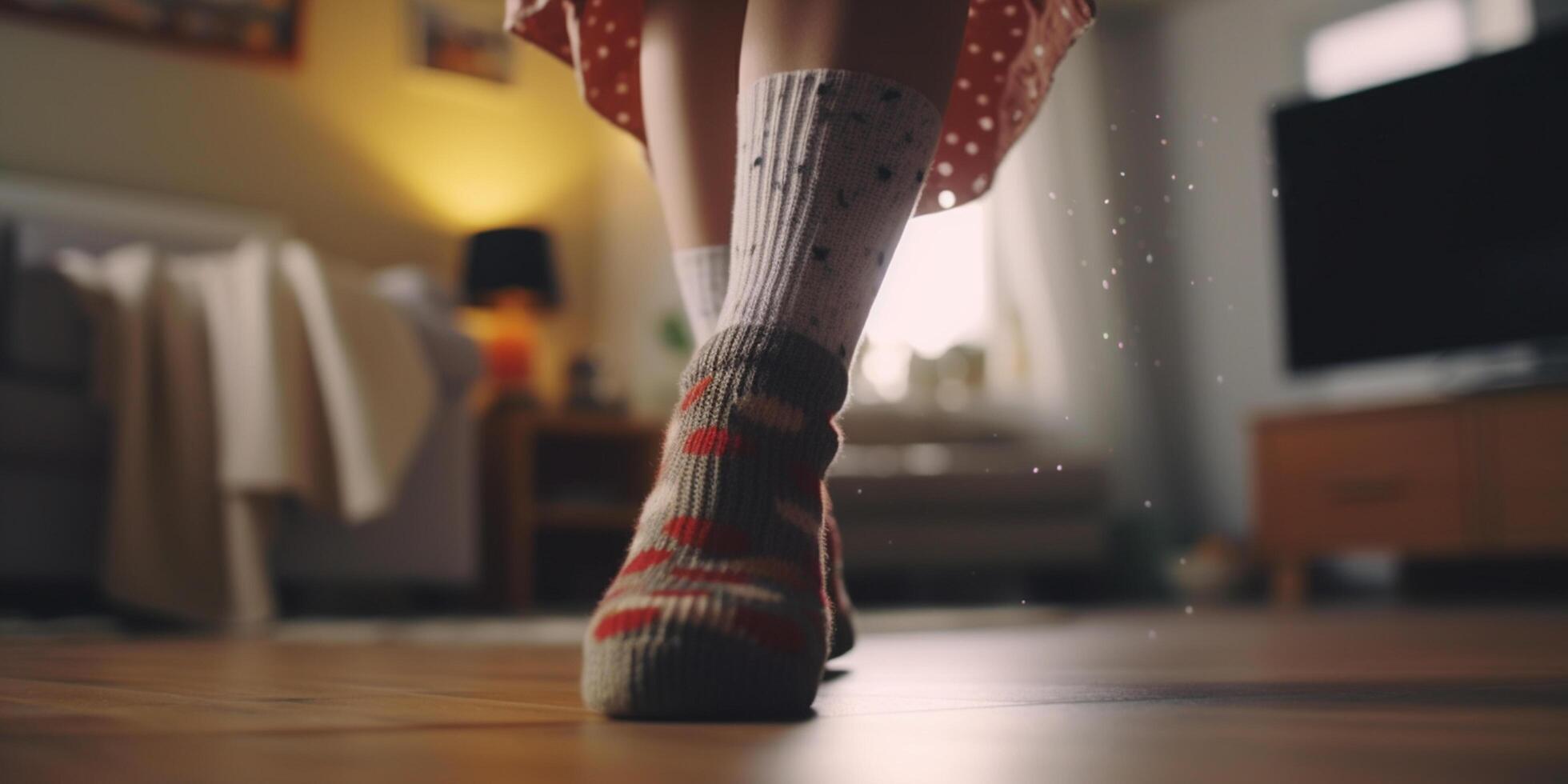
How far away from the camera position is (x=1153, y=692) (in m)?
0.48

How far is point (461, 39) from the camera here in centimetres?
398

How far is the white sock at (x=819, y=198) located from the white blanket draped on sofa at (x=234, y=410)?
1.52m

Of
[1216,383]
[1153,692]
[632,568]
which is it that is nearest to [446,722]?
[632,568]

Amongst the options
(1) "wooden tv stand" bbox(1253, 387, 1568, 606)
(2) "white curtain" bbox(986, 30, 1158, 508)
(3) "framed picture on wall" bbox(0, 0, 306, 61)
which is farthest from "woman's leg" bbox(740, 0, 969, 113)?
(2) "white curtain" bbox(986, 30, 1158, 508)

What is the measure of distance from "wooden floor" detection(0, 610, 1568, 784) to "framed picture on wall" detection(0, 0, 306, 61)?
3085 mm

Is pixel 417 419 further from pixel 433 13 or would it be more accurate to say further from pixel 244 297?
pixel 433 13

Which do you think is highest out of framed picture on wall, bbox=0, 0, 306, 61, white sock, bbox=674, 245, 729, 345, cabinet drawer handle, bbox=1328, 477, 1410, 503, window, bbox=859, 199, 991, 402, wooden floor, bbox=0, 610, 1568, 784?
framed picture on wall, bbox=0, 0, 306, 61

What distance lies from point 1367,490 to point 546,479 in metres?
1.94

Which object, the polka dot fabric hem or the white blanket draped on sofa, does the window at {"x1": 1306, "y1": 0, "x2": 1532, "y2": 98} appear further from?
the polka dot fabric hem

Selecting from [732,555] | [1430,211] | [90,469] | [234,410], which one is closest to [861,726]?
[732,555]

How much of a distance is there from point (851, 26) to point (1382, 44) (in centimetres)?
366

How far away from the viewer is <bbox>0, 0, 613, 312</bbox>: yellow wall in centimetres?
332

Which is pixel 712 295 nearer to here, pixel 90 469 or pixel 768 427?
pixel 768 427

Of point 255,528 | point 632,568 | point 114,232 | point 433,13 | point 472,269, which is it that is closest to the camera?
point 632,568
